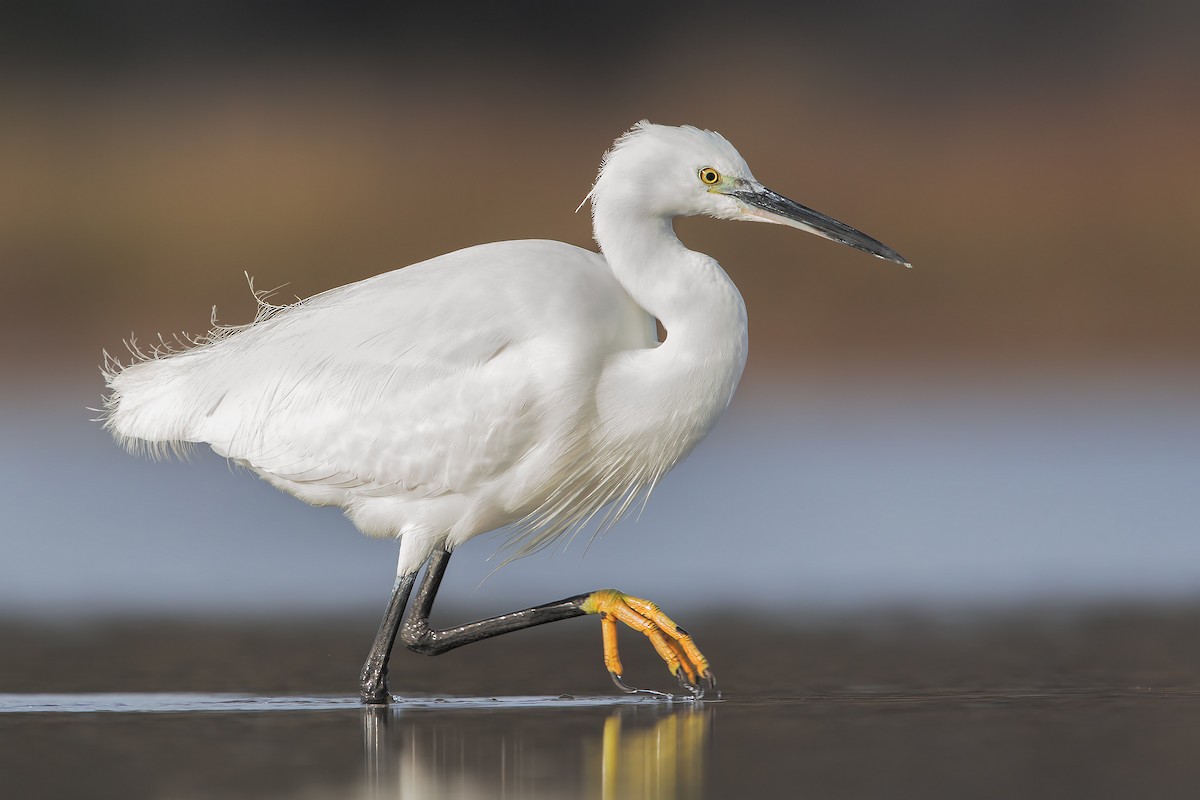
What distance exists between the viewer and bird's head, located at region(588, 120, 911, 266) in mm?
6016

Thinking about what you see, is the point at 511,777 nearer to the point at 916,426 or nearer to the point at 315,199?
the point at 916,426

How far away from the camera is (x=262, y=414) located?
20.8ft

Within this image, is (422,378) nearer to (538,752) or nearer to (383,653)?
(383,653)

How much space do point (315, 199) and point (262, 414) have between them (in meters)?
10.0

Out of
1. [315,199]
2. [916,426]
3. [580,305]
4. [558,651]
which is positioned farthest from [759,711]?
[315,199]

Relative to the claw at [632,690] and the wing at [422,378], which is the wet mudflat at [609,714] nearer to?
the claw at [632,690]

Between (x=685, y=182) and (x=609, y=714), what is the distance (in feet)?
6.01

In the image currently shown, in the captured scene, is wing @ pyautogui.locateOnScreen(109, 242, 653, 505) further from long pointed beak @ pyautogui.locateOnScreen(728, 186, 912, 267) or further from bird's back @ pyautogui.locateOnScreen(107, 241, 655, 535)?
long pointed beak @ pyautogui.locateOnScreen(728, 186, 912, 267)

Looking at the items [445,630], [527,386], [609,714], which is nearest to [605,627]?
[609,714]

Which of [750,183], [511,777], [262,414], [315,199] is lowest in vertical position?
[511,777]

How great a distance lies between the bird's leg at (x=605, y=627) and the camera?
579 centimetres

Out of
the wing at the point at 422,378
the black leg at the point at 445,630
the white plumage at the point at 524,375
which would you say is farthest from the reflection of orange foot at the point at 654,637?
the wing at the point at 422,378

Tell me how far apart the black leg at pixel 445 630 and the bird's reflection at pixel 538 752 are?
0.47 meters

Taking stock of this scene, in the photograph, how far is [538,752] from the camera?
4.88m
